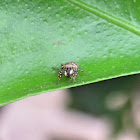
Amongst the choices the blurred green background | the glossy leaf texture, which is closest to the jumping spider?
the glossy leaf texture

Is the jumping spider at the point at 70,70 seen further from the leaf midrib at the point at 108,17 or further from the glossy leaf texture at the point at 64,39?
the leaf midrib at the point at 108,17

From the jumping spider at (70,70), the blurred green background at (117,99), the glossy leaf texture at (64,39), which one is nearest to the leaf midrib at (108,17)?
the glossy leaf texture at (64,39)

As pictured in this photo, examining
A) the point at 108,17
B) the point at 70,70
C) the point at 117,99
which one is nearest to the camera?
the point at 70,70

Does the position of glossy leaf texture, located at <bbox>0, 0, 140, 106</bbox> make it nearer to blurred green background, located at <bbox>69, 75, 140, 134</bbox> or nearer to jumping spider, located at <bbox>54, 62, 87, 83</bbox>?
jumping spider, located at <bbox>54, 62, 87, 83</bbox>

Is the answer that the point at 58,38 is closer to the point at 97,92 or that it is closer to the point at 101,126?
the point at 97,92

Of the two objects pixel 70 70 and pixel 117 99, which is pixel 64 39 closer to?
pixel 70 70

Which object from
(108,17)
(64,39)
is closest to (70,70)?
(64,39)

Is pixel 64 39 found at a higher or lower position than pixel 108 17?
lower
